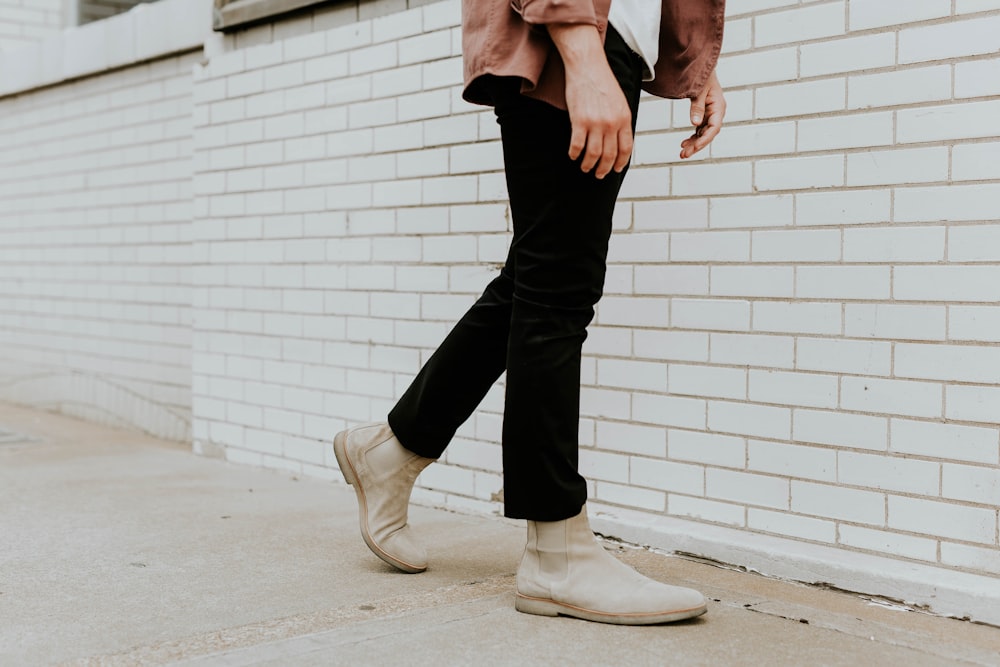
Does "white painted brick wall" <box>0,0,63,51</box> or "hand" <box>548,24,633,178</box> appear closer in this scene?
"hand" <box>548,24,633,178</box>

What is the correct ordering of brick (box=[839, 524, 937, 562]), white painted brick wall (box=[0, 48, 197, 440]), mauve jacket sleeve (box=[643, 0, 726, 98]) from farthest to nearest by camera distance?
white painted brick wall (box=[0, 48, 197, 440]) < brick (box=[839, 524, 937, 562]) < mauve jacket sleeve (box=[643, 0, 726, 98])

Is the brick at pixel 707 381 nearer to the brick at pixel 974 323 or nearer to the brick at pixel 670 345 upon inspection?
the brick at pixel 670 345

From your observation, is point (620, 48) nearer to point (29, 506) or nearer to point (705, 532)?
point (705, 532)

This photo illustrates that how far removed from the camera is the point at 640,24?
239cm

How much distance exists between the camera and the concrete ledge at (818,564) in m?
2.61

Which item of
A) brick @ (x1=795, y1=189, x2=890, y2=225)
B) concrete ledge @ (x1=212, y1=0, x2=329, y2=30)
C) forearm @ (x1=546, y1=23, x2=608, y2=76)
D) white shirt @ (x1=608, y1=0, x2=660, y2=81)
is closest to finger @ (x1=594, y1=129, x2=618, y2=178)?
forearm @ (x1=546, y1=23, x2=608, y2=76)

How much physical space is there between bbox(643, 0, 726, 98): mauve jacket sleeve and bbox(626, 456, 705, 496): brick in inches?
44.4

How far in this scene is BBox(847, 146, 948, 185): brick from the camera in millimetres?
2744

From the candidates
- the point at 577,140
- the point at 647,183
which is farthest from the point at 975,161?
the point at 577,140

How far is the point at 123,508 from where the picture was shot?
3773mm

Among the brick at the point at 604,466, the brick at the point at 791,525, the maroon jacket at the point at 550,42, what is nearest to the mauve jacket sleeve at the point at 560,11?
the maroon jacket at the point at 550,42

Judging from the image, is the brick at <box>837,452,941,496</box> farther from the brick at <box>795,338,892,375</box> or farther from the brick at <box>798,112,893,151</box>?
the brick at <box>798,112,893,151</box>

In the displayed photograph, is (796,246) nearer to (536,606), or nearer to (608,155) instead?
(608,155)

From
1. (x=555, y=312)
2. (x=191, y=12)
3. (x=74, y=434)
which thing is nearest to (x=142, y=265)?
(x=74, y=434)
